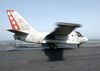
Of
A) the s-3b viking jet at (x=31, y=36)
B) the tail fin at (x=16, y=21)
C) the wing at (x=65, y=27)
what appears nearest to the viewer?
the wing at (x=65, y=27)

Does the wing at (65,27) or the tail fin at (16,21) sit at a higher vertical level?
the tail fin at (16,21)

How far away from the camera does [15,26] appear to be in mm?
12727

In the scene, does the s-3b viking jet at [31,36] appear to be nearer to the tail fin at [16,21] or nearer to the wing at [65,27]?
the tail fin at [16,21]

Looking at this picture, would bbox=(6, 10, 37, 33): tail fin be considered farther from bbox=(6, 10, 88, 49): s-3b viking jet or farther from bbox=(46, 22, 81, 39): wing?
bbox=(46, 22, 81, 39): wing

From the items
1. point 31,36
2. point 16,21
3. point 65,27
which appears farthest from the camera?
point 31,36

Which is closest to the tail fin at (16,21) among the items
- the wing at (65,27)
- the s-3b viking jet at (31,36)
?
the s-3b viking jet at (31,36)

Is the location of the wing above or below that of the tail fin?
below

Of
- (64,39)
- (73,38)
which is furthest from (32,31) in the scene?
(73,38)

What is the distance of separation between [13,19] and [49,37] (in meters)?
6.94

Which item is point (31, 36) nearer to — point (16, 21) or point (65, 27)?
point (16, 21)

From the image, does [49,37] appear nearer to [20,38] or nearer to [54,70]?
[20,38]

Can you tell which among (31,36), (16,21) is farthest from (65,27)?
(16,21)

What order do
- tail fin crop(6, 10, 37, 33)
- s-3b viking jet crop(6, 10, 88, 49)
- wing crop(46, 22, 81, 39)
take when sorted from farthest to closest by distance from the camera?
tail fin crop(6, 10, 37, 33) → s-3b viking jet crop(6, 10, 88, 49) → wing crop(46, 22, 81, 39)

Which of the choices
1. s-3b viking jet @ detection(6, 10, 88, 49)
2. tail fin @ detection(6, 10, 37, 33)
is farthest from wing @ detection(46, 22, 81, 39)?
tail fin @ detection(6, 10, 37, 33)
